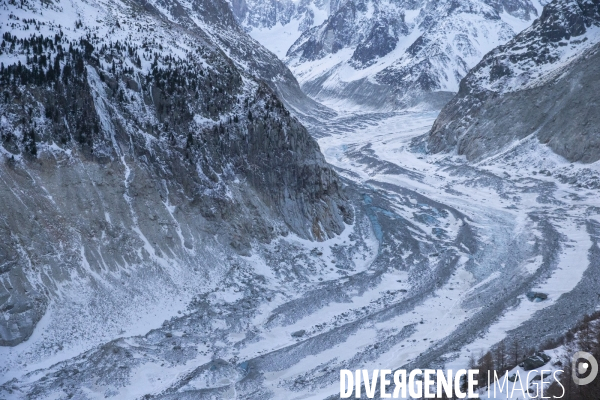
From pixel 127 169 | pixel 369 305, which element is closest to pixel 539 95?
pixel 369 305

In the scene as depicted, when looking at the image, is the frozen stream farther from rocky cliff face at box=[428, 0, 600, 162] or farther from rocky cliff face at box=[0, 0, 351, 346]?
rocky cliff face at box=[428, 0, 600, 162]

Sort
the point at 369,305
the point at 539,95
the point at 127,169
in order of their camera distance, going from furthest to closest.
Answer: the point at 539,95 → the point at 127,169 → the point at 369,305

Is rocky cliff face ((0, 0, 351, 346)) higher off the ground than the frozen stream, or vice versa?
rocky cliff face ((0, 0, 351, 346))

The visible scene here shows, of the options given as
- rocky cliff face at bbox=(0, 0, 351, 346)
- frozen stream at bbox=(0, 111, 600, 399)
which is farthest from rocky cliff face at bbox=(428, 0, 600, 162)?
rocky cliff face at bbox=(0, 0, 351, 346)

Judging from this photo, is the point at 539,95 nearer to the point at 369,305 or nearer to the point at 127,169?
the point at 369,305

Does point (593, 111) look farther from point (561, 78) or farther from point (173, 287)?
point (173, 287)

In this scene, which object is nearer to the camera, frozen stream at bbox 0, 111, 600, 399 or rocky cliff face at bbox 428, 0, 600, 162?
frozen stream at bbox 0, 111, 600, 399

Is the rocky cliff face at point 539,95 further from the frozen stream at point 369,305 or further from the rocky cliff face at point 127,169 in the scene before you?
the rocky cliff face at point 127,169
